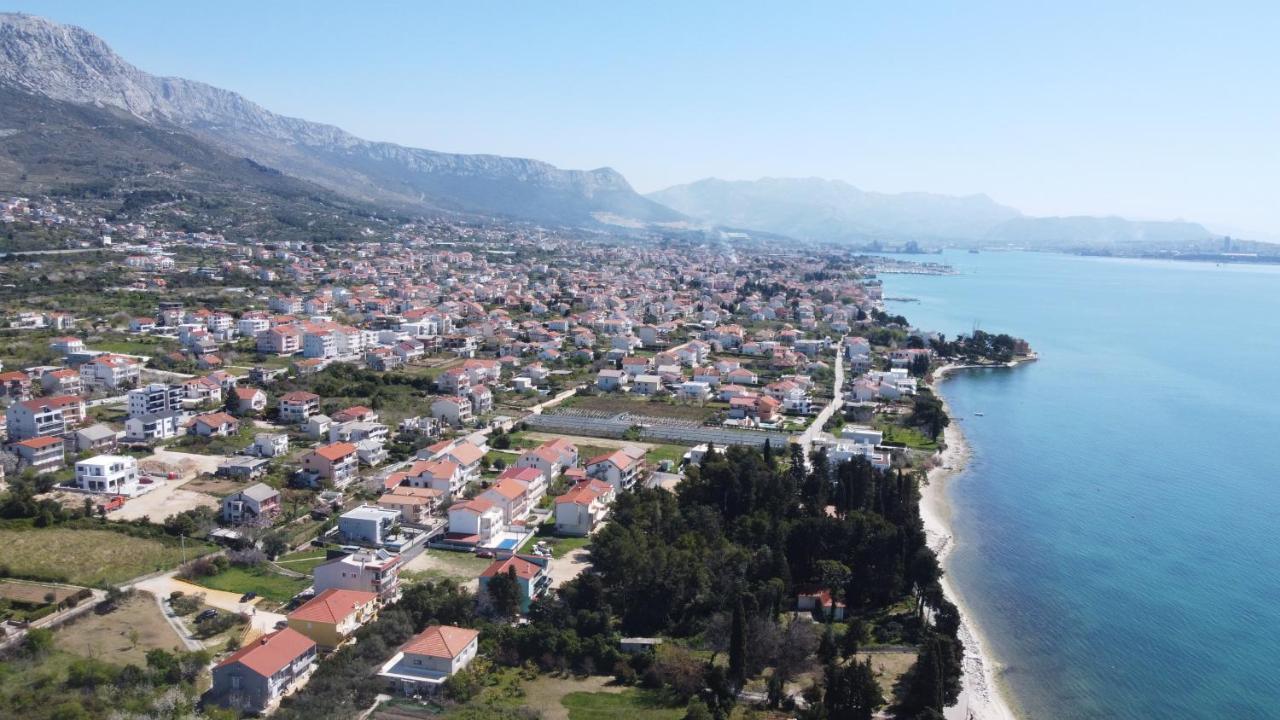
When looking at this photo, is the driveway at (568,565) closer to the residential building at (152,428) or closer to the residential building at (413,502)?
the residential building at (413,502)

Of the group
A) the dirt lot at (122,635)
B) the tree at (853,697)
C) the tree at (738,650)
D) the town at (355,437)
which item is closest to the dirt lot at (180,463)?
the town at (355,437)

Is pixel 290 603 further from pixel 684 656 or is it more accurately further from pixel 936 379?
pixel 936 379

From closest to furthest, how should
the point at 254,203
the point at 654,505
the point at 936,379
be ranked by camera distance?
the point at 654,505, the point at 936,379, the point at 254,203

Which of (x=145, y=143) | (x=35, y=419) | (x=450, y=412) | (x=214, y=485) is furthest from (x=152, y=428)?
(x=145, y=143)

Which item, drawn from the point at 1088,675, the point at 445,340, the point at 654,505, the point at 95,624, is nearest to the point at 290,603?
the point at 95,624

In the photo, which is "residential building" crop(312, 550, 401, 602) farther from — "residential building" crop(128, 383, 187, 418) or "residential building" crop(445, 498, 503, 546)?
"residential building" crop(128, 383, 187, 418)

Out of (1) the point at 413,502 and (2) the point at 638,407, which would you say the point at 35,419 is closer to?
(1) the point at 413,502

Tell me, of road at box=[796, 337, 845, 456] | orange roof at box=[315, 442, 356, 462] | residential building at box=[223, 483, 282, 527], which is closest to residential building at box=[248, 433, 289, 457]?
orange roof at box=[315, 442, 356, 462]
